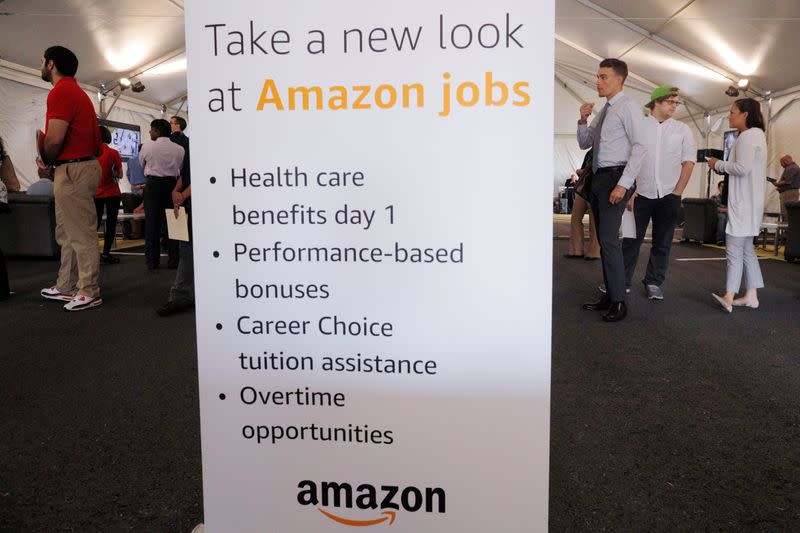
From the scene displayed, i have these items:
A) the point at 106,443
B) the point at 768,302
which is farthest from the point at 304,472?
the point at 768,302

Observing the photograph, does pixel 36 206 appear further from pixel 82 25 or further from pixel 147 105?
pixel 147 105

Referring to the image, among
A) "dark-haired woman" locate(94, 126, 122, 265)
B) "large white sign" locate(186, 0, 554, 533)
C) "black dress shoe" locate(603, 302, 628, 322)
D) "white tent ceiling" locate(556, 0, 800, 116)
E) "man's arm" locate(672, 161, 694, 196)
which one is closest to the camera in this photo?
"large white sign" locate(186, 0, 554, 533)

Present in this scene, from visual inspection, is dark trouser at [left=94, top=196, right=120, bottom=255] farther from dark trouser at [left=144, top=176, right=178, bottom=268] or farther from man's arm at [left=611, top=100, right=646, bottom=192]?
man's arm at [left=611, top=100, right=646, bottom=192]

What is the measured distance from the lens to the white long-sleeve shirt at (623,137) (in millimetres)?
3494

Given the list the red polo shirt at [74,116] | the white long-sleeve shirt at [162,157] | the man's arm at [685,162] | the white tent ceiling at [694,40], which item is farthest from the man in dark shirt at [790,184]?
the red polo shirt at [74,116]

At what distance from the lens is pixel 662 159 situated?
430cm

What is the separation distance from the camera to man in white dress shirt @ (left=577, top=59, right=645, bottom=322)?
359cm

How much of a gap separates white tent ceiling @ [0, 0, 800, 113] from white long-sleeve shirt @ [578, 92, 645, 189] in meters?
6.94

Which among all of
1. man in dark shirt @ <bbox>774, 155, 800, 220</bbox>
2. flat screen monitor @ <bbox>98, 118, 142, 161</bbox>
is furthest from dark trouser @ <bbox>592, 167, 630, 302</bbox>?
flat screen monitor @ <bbox>98, 118, 142, 161</bbox>

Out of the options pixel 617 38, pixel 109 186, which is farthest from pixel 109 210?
pixel 617 38

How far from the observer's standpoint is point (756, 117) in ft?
12.8

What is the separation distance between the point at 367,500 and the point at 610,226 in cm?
299

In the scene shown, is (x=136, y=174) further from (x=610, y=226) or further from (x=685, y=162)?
(x=685, y=162)

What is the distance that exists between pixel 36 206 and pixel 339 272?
6.88 metres
